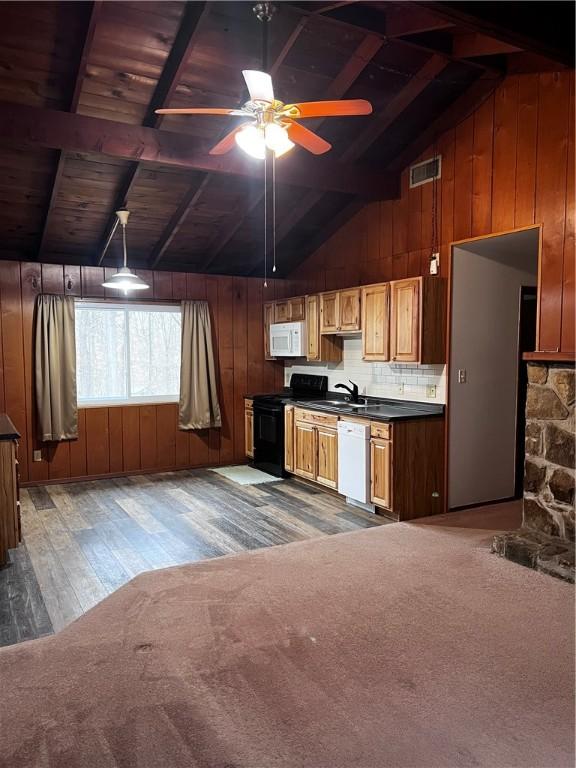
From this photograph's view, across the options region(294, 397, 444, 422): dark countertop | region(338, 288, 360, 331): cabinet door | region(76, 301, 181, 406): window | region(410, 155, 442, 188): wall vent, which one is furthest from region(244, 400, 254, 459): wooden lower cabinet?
region(410, 155, 442, 188): wall vent

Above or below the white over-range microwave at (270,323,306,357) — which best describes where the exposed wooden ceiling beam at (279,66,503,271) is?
above

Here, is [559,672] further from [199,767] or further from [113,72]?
[113,72]

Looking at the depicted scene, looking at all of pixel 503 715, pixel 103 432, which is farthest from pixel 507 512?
pixel 103 432

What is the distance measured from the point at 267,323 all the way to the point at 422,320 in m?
2.95

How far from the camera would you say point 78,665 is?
2.47 metres

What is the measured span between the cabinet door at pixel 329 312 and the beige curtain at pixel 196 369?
1607mm

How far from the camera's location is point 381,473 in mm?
4711

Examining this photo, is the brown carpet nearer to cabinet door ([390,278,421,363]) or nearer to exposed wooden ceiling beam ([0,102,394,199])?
cabinet door ([390,278,421,363])

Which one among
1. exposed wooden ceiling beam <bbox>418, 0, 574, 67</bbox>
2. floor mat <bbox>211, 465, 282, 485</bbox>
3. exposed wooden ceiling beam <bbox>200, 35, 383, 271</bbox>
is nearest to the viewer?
exposed wooden ceiling beam <bbox>418, 0, 574, 67</bbox>

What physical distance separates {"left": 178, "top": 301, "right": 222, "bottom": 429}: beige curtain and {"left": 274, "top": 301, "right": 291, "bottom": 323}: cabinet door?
868mm

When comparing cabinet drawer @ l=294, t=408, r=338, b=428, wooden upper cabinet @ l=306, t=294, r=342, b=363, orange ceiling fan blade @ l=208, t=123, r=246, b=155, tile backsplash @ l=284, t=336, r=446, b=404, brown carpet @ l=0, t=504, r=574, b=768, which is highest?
orange ceiling fan blade @ l=208, t=123, r=246, b=155

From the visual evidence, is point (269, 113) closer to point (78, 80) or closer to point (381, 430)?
point (78, 80)

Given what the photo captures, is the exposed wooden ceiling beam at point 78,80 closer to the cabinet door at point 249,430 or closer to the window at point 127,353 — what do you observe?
the window at point 127,353

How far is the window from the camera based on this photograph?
6344 millimetres
